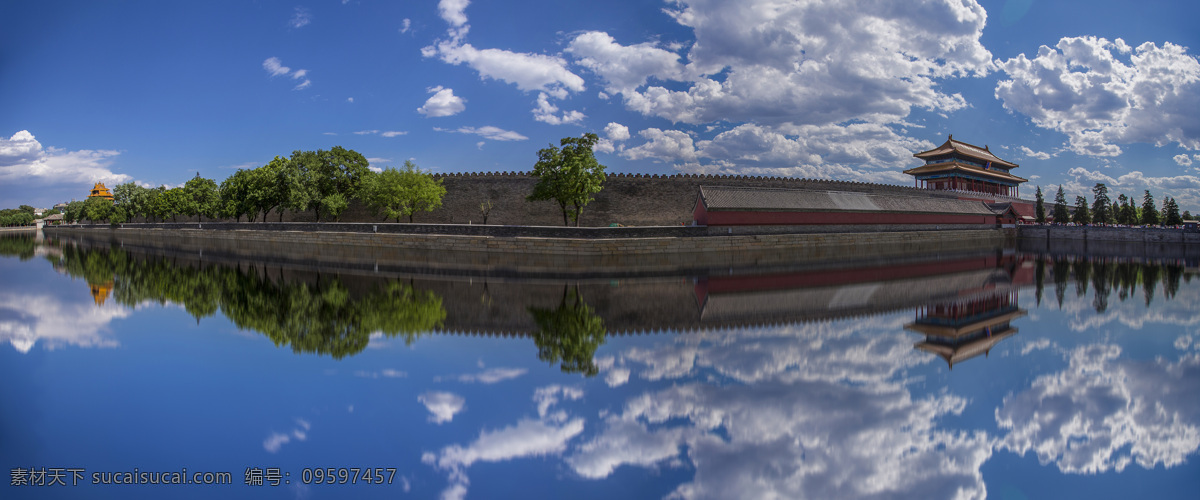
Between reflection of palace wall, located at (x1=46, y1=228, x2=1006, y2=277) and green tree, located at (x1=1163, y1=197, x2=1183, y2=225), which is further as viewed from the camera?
green tree, located at (x1=1163, y1=197, x2=1183, y2=225)

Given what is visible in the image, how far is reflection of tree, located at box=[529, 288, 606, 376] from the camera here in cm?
697

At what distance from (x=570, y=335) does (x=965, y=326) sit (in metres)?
6.83

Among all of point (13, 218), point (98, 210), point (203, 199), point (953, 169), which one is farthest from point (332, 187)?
point (13, 218)

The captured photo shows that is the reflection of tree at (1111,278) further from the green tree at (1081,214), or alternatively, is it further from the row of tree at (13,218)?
the row of tree at (13,218)

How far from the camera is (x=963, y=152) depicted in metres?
48.5

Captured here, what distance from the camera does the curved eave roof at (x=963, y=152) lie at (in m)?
48.4

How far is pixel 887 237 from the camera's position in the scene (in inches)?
1341

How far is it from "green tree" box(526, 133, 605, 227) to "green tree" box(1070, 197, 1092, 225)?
2121 inches

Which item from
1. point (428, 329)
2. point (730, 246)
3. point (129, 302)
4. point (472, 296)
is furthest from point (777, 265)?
point (129, 302)

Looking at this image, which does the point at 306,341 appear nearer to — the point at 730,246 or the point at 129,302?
the point at 129,302

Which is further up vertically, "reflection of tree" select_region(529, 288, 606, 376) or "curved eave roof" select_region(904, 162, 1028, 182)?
"curved eave roof" select_region(904, 162, 1028, 182)

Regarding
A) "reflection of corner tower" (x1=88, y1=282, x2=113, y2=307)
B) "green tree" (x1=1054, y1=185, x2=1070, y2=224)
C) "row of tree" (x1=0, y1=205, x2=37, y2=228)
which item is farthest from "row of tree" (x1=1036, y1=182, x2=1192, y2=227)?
"row of tree" (x1=0, y1=205, x2=37, y2=228)

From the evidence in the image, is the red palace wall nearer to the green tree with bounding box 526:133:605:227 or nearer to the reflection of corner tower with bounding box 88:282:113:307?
the green tree with bounding box 526:133:605:227

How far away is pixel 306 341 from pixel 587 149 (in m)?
24.1
